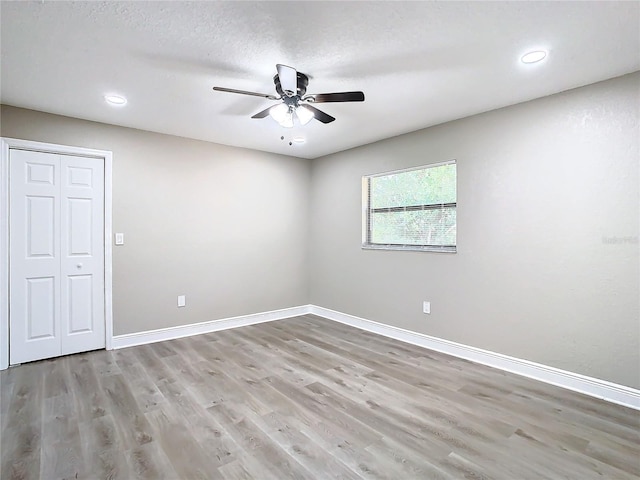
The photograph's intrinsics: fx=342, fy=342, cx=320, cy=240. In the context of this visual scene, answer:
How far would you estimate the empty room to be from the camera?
1.96m

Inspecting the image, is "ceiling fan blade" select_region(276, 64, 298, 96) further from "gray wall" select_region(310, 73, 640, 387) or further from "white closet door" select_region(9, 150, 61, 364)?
"white closet door" select_region(9, 150, 61, 364)

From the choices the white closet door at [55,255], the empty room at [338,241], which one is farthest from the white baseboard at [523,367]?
the white closet door at [55,255]

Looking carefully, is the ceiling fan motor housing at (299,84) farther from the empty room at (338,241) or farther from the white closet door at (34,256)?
the white closet door at (34,256)

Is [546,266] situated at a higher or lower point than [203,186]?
lower

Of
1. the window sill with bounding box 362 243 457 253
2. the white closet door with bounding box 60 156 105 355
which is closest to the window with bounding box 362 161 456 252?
the window sill with bounding box 362 243 457 253

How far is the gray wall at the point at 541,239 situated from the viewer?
257 cm

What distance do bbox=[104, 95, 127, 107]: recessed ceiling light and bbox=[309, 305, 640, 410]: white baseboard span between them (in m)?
3.65

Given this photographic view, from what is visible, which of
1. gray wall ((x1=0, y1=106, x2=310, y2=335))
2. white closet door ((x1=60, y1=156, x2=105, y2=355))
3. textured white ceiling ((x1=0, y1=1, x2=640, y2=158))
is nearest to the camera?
textured white ceiling ((x1=0, y1=1, x2=640, y2=158))

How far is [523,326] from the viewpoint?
3.09m

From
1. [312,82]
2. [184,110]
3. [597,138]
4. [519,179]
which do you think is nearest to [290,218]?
[184,110]

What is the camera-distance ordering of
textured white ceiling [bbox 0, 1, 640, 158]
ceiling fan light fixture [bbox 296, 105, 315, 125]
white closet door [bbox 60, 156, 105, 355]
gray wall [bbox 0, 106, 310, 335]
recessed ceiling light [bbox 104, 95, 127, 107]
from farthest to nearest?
gray wall [bbox 0, 106, 310, 335] < white closet door [bbox 60, 156, 105, 355] < recessed ceiling light [bbox 104, 95, 127, 107] < ceiling fan light fixture [bbox 296, 105, 315, 125] < textured white ceiling [bbox 0, 1, 640, 158]

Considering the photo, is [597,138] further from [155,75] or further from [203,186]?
[203,186]

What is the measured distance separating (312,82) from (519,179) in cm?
204

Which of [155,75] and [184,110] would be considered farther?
[184,110]
